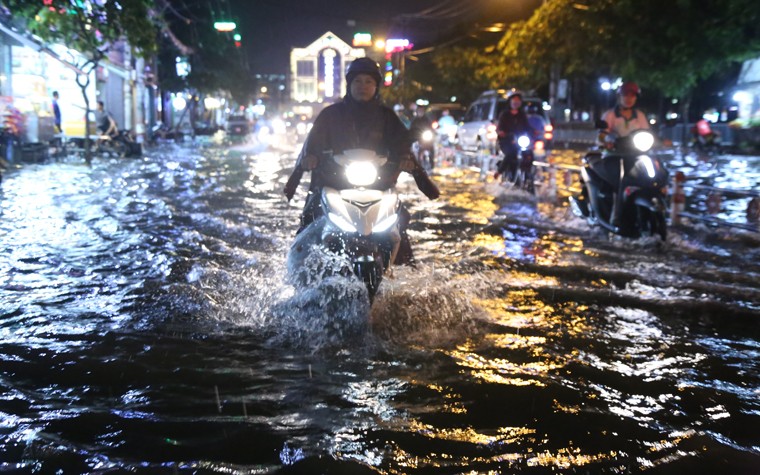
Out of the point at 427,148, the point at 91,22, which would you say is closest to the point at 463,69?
the point at 427,148

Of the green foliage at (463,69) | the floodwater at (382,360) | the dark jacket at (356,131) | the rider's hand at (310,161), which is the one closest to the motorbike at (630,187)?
the floodwater at (382,360)

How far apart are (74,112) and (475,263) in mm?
23461

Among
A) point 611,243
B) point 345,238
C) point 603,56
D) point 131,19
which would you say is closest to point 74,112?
point 131,19

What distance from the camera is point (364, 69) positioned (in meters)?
5.26

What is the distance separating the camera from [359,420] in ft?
11.2

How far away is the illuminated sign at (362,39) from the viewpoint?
224ft

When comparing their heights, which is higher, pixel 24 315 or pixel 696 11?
pixel 696 11

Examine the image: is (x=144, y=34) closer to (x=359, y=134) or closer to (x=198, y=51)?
(x=359, y=134)

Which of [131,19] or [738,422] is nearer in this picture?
[738,422]

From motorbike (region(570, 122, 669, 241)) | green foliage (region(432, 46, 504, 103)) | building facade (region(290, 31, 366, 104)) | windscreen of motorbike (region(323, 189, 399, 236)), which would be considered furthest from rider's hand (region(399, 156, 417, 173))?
building facade (region(290, 31, 366, 104))

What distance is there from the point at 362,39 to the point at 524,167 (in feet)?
188

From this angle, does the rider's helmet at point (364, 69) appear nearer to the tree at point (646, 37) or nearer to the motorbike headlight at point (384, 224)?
the motorbike headlight at point (384, 224)

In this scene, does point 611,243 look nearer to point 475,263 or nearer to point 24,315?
point 475,263

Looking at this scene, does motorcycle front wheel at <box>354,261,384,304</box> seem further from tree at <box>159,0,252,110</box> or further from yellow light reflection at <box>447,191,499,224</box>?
tree at <box>159,0,252,110</box>
